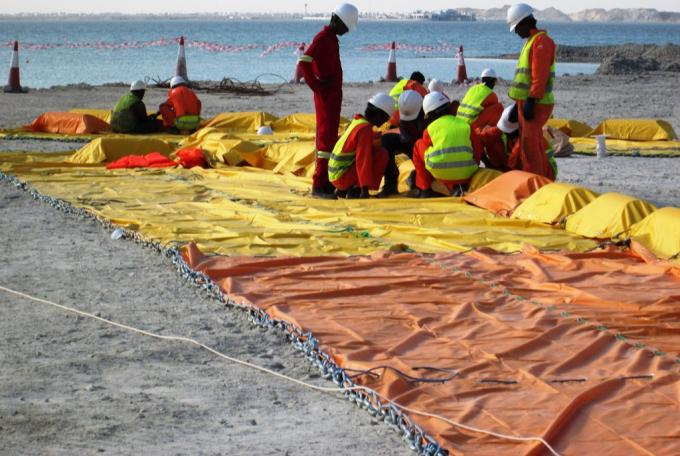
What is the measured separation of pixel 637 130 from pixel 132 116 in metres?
6.21

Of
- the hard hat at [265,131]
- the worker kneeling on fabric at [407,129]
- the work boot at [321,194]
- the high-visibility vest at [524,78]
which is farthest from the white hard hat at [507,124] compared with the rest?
the hard hat at [265,131]

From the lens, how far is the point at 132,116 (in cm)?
1580

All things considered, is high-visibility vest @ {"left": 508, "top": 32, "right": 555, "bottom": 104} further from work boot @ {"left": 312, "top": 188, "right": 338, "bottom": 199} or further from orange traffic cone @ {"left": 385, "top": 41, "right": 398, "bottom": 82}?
orange traffic cone @ {"left": 385, "top": 41, "right": 398, "bottom": 82}

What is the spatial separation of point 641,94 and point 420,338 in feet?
55.1

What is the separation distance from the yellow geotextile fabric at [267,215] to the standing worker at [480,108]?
186 cm

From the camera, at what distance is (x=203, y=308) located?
702 centimetres

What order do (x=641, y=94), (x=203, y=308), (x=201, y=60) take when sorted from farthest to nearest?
(x=201, y=60)
(x=641, y=94)
(x=203, y=308)

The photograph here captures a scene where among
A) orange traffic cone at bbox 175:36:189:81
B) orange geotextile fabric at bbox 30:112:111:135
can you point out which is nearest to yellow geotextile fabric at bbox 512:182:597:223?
orange geotextile fabric at bbox 30:112:111:135

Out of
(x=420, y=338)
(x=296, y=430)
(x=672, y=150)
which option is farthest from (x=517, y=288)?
(x=672, y=150)

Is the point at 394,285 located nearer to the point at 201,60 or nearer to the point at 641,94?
the point at 641,94

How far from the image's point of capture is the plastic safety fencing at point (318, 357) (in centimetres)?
484

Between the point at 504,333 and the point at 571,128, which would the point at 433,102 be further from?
the point at 571,128

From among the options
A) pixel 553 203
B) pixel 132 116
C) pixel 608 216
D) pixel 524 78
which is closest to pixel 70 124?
pixel 132 116

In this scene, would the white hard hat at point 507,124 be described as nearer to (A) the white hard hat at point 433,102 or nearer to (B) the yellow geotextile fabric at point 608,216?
(A) the white hard hat at point 433,102
